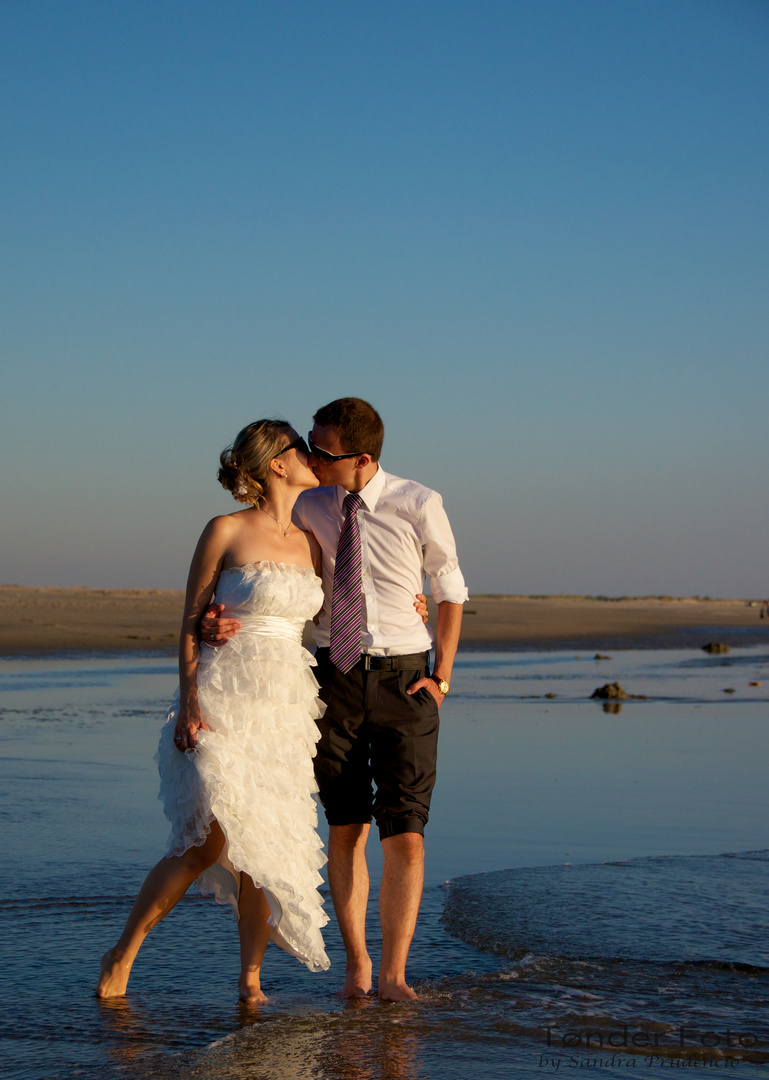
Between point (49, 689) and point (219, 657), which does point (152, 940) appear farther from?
point (49, 689)

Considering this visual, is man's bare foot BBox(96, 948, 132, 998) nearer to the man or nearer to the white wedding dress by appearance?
the white wedding dress

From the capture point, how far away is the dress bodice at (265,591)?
3.56 m

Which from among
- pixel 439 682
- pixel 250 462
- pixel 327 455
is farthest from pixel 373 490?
pixel 439 682

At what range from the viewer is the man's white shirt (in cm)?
372

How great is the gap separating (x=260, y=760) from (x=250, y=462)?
3.47ft

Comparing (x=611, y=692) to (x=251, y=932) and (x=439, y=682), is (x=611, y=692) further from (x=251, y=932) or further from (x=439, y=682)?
(x=251, y=932)

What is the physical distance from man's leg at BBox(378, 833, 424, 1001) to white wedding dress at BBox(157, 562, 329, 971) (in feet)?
0.74

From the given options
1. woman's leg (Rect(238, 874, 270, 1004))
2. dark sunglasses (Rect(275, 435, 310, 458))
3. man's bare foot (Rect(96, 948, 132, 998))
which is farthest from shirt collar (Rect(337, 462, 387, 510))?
man's bare foot (Rect(96, 948, 132, 998))

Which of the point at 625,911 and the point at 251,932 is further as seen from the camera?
the point at 625,911

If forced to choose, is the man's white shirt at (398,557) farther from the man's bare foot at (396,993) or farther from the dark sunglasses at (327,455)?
the man's bare foot at (396,993)

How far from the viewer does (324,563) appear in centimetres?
393

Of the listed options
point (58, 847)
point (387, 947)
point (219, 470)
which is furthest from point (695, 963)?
point (58, 847)

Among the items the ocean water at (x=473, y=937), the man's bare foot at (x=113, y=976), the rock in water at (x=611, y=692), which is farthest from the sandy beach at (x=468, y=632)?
the man's bare foot at (x=113, y=976)

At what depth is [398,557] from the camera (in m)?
3.75
